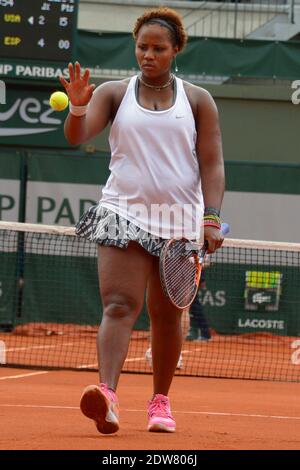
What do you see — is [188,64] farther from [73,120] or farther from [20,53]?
[73,120]

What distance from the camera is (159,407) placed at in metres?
5.52

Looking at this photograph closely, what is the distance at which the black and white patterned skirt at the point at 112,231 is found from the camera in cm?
523

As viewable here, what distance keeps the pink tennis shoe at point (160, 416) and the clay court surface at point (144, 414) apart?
70 mm

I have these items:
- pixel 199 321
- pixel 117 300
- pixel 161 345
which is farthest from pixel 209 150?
pixel 199 321

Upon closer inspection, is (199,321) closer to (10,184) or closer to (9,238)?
(9,238)

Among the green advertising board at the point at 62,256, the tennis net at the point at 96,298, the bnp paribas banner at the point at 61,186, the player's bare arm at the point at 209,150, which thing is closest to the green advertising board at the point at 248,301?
the tennis net at the point at 96,298

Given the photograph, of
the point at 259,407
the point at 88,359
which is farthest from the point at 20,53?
the point at 259,407

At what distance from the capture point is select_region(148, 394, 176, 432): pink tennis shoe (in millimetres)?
5402

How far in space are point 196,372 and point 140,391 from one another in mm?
2461

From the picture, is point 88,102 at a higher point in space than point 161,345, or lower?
higher

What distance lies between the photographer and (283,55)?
15648 millimetres

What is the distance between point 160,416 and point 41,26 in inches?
335

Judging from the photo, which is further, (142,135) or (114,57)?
(114,57)

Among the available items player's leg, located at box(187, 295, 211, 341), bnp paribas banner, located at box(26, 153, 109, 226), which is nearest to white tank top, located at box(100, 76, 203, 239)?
player's leg, located at box(187, 295, 211, 341)
